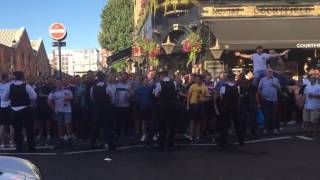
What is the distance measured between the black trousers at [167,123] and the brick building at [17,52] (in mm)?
45728

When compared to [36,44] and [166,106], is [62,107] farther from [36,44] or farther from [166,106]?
[36,44]

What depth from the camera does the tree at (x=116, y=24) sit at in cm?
5619

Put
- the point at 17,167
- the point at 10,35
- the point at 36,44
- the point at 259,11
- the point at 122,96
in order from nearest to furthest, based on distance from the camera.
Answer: the point at 17,167, the point at 122,96, the point at 259,11, the point at 10,35, the point at 36,44

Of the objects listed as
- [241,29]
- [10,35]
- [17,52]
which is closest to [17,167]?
[241,29]

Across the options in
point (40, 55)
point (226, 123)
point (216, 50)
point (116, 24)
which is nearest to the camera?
point (226, 123)

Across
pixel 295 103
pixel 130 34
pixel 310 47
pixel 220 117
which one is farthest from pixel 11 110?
pixel 130 34

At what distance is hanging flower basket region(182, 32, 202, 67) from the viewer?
22547 mm

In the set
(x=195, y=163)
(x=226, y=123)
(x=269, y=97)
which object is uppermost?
(x=269, y=97)

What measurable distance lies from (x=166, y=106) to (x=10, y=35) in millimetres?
63883

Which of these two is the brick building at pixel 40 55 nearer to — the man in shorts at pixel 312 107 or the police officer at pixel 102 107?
the man in shorts at pixel 312 107

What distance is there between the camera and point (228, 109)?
13117 mm

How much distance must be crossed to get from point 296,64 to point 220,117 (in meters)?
11.8

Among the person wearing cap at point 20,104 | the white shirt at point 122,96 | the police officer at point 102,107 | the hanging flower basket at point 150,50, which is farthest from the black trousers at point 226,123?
the hanging flower basket at point 150,50

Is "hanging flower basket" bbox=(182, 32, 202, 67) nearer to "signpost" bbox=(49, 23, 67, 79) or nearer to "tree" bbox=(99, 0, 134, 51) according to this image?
"signpost" bbox=(49, 23, 67, 79)
